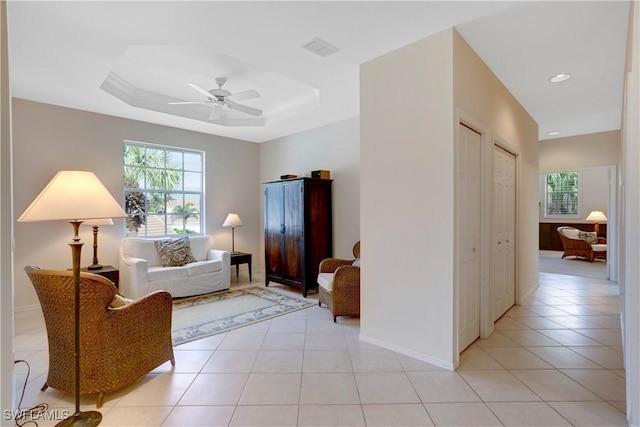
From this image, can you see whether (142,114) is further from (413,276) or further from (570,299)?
(570,299)

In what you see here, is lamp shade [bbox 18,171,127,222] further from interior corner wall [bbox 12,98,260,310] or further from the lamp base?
interior corner wall [bbox 12,98,260,310]

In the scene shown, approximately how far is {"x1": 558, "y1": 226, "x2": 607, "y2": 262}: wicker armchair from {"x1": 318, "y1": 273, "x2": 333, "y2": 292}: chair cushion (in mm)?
7339

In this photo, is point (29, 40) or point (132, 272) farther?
Answer: point (132, 272)

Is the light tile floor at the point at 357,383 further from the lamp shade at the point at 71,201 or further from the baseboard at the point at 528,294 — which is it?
the lamp shade at the point at 71,201

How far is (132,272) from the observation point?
411cm

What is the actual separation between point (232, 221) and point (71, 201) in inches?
154

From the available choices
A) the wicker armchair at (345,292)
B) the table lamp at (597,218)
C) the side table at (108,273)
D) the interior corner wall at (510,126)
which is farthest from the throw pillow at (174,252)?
the table lamp at (597,218)

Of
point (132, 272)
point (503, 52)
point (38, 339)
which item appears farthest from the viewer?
point (132, 272)

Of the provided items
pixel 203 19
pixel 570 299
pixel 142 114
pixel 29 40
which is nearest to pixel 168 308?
pixel 203 19

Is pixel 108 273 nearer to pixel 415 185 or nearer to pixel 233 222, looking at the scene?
pixel 233 222

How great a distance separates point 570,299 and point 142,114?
22.3 ft

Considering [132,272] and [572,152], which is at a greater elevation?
[572,152]

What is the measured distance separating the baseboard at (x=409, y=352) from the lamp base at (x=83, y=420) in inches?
83.9

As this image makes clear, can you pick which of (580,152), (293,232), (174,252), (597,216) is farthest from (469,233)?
(597,216)
